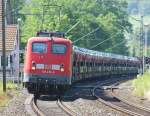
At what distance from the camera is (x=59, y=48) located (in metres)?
28.6

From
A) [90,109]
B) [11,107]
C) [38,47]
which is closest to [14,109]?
[11,107]

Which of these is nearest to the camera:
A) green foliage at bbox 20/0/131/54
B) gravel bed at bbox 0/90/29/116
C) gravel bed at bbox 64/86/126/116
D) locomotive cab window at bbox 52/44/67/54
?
gravel bed at bbox 0/90/29/116

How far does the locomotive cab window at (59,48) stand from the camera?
28.5m

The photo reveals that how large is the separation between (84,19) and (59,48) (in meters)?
60.1

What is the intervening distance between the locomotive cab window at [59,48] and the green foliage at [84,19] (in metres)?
41.4

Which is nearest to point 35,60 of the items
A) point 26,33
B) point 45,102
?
point 45,102

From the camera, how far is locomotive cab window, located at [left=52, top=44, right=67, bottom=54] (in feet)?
93.6

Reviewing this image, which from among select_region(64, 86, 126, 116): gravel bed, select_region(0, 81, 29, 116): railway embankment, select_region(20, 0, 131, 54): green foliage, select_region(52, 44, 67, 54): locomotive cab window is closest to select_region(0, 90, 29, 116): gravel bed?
select_region(0, 81, 29, 116): railway embankment

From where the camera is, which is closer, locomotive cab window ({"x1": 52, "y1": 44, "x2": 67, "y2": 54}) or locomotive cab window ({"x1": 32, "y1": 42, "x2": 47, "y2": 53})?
locomotive cab window ({"x1": 32, "y1": 42, "x2": 47, "y2": 53})

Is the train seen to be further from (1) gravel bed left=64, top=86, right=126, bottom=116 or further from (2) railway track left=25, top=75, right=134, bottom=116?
(1) gravel bed left=64, top=86, right=126, bottom=116

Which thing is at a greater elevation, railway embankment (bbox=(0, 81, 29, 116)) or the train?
the train

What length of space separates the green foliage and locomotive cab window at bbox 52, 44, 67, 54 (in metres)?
41.4

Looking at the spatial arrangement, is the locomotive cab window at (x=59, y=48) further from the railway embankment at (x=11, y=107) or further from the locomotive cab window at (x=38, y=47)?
the railway embankment at (x=11, y=107)

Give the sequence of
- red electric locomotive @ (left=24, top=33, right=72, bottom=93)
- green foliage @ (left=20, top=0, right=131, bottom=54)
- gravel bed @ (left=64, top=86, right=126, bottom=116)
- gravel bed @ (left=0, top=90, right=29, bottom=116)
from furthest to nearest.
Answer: green foliage @ (left=20, top=0, right=131, bottom=54) → red electric locomotive @ (left=24, top=33, right=72, bottom=93) → gravel bed @ (left=64, top=86, right=126, bottom=116) → gravel bed @ (left=0, top=90, right=29, bottom=116)
